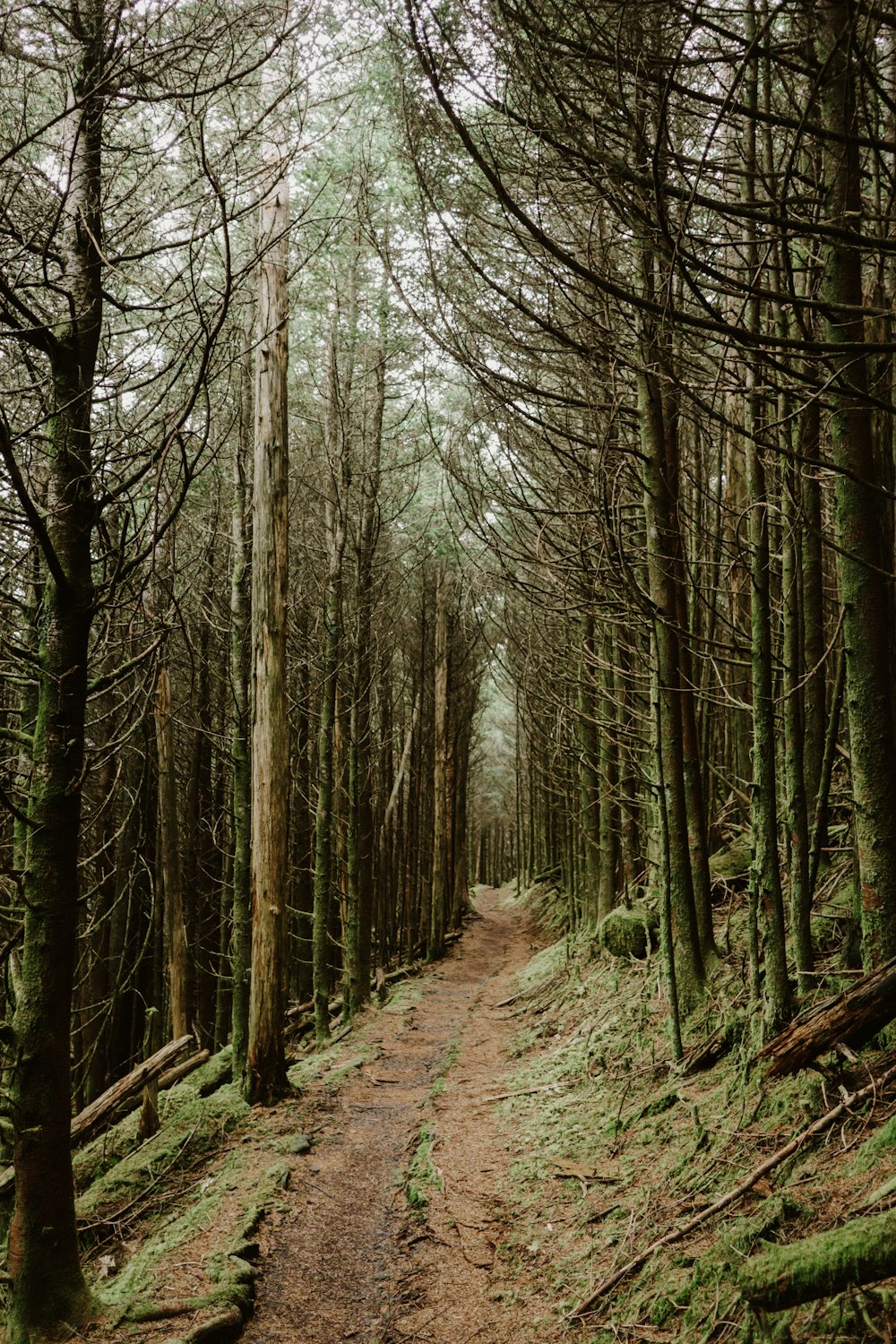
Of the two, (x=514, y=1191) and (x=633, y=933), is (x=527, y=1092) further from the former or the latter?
Answer: (x=633, y=933)

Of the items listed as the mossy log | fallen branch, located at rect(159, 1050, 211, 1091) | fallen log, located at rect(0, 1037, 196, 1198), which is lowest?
fallen branch, located at rect(159, 1050, 211, 1091)

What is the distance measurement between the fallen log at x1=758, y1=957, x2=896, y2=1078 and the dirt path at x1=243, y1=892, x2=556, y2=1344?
58.6 inches

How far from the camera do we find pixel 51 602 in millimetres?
4027

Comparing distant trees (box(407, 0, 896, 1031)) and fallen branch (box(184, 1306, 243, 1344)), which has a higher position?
distant trees (box(407, 0, 896, 1031))

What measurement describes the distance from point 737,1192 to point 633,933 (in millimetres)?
4633

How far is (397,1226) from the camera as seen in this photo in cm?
477

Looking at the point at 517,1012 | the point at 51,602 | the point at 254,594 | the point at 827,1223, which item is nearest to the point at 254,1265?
the point at 827,1223

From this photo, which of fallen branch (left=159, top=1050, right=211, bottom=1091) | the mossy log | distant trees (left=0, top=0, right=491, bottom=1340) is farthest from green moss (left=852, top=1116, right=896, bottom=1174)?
fallen branch (left=159, top=1050, right=211, bottom=1091)

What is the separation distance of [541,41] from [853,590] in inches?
96.6

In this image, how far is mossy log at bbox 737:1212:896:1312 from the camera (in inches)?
75.3

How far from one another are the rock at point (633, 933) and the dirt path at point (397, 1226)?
5.15ft

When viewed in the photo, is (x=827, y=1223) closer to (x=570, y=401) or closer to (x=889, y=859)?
(x=889, y=859)

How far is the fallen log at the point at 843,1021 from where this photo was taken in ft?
9.31

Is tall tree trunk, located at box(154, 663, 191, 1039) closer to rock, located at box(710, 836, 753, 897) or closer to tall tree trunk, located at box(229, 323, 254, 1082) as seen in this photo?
tall tree trunk, located at box(229, 323, 254, 1082)
